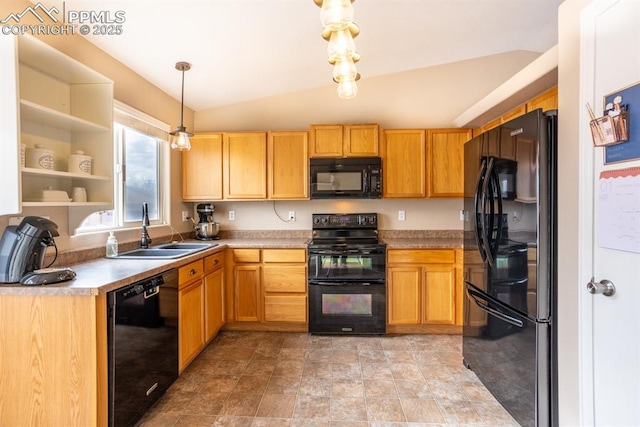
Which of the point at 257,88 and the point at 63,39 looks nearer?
the point at 63,39

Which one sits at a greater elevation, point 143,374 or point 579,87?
point 579,87

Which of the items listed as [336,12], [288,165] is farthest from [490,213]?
[288,165]

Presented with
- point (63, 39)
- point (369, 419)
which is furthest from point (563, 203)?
point (63, 39)

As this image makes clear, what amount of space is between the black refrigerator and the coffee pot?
8.47ft

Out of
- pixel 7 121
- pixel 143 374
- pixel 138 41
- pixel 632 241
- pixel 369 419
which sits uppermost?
pixel 138 41

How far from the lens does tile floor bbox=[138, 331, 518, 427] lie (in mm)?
1756

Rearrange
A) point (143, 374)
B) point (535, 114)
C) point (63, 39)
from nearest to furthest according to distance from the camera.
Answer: point (535, 114)
point (143, 374)
point (63, 39)

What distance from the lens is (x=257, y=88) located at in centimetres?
322

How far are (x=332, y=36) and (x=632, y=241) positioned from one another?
1.42 m

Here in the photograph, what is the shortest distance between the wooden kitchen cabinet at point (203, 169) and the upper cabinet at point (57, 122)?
136 centimetres

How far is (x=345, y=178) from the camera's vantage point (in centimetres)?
308

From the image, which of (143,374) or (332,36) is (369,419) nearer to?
(143,374)

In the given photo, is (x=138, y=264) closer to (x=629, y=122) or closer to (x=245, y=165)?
(x=245, y=165)

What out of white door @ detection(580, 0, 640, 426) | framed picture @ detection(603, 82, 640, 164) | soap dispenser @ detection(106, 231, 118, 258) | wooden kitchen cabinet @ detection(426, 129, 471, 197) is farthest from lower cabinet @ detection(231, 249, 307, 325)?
framed picture @ detection(603, 82, 640, 164)
